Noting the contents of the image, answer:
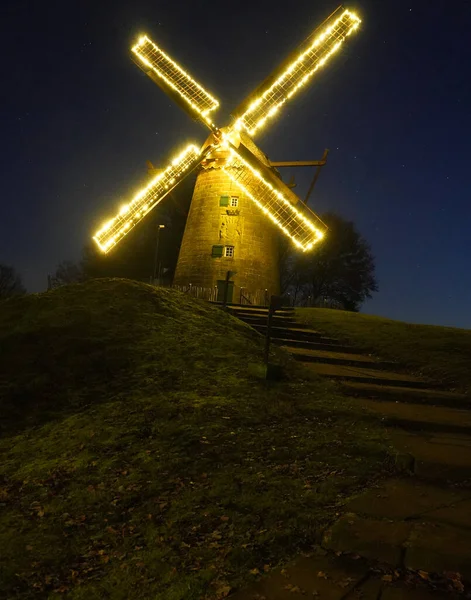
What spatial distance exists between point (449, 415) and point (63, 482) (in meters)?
6.96

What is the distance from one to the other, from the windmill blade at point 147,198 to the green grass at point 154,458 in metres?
11.7

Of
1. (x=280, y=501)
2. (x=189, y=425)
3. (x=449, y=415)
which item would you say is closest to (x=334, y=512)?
(x=280, y=501)

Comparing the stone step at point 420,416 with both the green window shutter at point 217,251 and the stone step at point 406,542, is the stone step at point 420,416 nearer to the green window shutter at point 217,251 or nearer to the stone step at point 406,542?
the stone step at point 406,542

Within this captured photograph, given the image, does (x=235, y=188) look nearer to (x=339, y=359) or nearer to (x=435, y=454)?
(x=339, y=359)

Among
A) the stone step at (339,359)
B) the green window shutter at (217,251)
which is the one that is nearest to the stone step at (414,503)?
the stone step at (339,359)

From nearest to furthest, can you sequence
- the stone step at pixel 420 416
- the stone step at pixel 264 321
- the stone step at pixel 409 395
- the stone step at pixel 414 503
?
the stone step at pixel 414 503, the stone step at pixel 420 416, the stone step at pixel 409 395, the stone step at pixel 264 321

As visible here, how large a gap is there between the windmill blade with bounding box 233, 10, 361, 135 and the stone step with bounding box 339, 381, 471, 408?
18.2 m

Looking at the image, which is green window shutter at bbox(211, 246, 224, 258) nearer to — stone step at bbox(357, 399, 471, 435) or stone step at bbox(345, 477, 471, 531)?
stone step at bbox(357, 399, 471, 435)

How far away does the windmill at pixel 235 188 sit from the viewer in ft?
77.6

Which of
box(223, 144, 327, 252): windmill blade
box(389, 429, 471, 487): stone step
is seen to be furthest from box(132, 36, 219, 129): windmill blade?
box(389, 429, 471, 487): stone step

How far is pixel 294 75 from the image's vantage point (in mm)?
23828

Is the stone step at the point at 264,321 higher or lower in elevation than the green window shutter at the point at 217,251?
lower

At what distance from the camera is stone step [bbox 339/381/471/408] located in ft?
31.9

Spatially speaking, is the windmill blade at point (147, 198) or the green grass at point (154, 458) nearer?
the green grass at point (154, 458)
